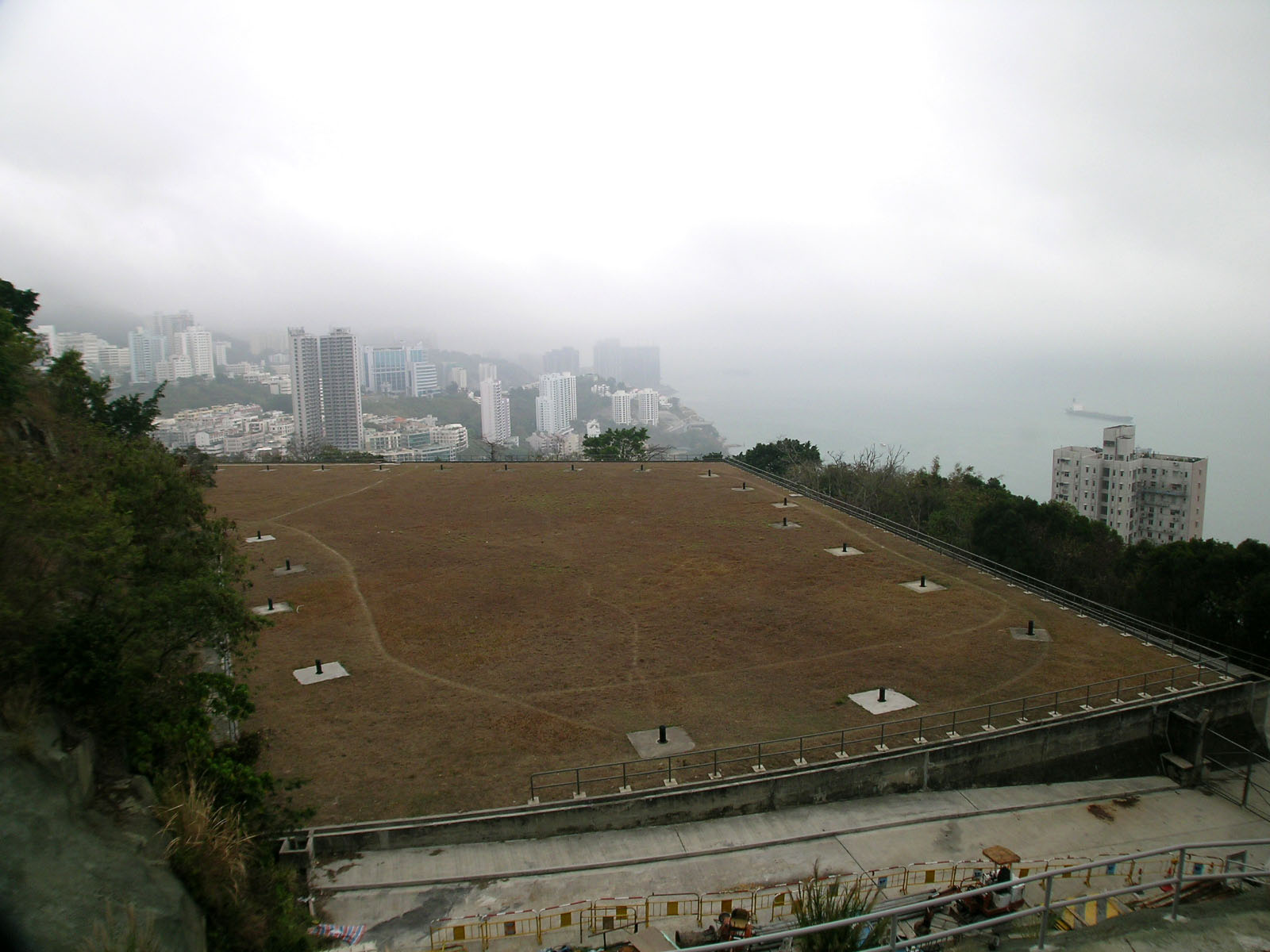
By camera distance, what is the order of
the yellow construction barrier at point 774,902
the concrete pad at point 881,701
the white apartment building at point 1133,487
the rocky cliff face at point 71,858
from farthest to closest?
the white apartment building at point 1133,487 → the concrete pad at point 881,701 → the yellow construction barrier at point 774,902 → the rocky cliff face at point 71,858

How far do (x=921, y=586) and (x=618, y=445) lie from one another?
91.8 ft

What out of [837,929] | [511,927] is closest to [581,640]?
[511,927]

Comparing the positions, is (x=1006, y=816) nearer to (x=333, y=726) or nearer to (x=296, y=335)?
(x=333, y=726)

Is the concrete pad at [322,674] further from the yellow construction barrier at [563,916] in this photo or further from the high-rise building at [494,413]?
the high-rise building at [494,413]

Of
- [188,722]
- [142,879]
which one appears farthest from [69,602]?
[142,879]

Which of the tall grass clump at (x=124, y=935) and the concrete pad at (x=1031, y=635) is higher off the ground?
the tall grass clump at (x=124, y=935)

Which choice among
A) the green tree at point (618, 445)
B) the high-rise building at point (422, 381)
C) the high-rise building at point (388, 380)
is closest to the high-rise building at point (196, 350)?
the high-rise building at point (388, 380)

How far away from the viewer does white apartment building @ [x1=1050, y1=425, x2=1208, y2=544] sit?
51.9 meters

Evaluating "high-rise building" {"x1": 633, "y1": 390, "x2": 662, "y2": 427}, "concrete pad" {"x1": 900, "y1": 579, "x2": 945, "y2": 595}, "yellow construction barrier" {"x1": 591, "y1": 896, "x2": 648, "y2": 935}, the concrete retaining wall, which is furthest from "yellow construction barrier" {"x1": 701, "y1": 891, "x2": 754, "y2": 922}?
"high-rise building" {"x1": 633, "y1": 390, "x2": 662, "y2": 427}

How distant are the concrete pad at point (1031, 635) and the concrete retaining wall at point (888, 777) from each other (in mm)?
3240

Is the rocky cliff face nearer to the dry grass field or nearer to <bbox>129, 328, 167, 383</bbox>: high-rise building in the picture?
the dry grass field

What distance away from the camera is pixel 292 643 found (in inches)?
669

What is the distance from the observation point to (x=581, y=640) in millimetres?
17141

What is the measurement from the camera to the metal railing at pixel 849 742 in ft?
38.3
